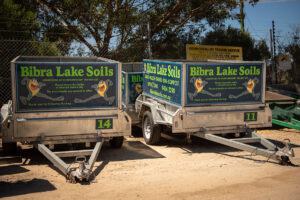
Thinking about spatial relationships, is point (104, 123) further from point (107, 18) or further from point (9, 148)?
point (107, 18)

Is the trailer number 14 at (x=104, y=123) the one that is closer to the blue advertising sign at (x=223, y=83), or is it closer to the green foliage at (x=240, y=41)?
the blue advertising sign at (x=223, y=83)

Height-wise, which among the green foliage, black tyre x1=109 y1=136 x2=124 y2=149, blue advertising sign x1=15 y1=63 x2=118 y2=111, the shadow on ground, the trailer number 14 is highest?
the green foliage

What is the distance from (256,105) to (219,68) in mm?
1319

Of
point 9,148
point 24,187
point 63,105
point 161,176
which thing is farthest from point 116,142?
point 24,187

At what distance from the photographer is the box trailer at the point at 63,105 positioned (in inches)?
299

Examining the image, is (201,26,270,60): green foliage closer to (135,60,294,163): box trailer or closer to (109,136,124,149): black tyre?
(135,60,294,163): box trailer

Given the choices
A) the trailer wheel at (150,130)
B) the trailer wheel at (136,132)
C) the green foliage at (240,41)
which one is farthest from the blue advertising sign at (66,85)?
the green foliage at (240,41)

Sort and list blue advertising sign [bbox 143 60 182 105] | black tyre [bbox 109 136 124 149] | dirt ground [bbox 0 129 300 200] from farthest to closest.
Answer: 1. black tyre [bbox 109 136 124 149]
2. blue advertising sign [bbox 143 60 182 105]
3. dirt ground [bbox 0 129 300 200]

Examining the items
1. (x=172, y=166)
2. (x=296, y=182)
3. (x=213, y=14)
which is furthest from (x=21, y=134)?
(x=213, y=14)

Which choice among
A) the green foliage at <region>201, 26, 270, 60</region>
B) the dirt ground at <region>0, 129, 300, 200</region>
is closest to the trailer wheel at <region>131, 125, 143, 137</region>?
the dirt ground at <region>0, 129, 300, 200</region>

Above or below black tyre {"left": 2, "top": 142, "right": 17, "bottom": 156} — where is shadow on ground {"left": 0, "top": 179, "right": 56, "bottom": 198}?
below

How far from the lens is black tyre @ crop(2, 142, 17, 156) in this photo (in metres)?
8.20

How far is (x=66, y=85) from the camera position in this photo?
791 centimetres

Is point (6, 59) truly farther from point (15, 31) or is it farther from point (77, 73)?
point (77, 73)
